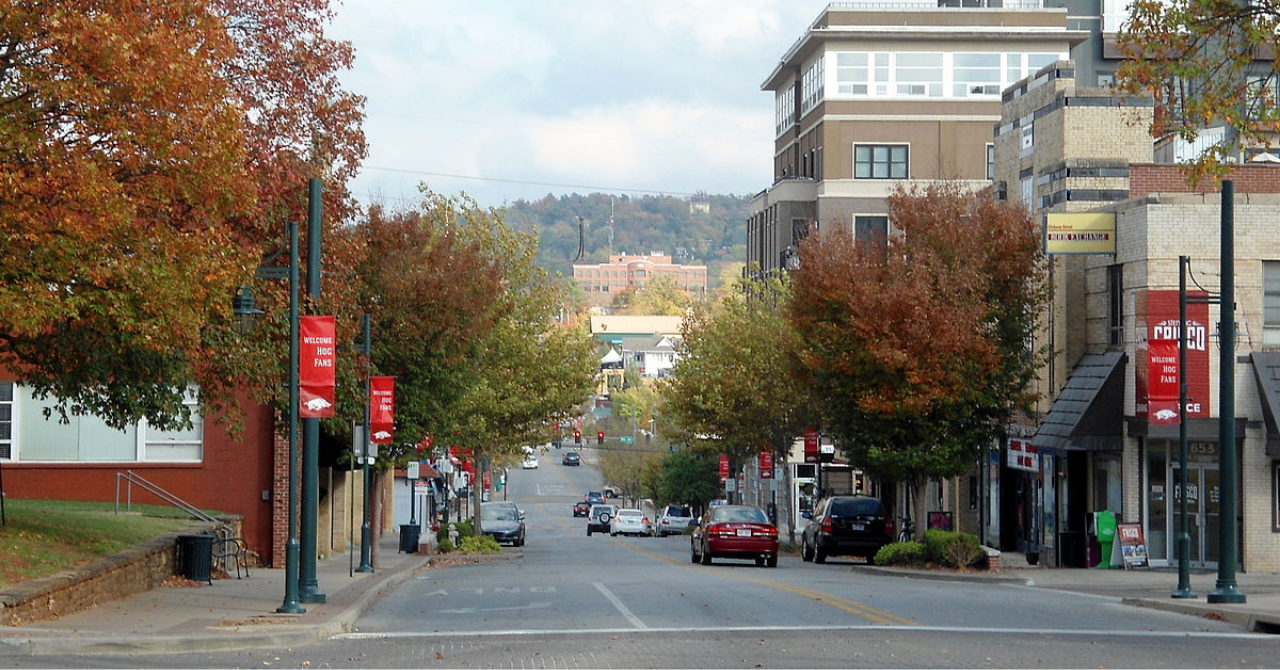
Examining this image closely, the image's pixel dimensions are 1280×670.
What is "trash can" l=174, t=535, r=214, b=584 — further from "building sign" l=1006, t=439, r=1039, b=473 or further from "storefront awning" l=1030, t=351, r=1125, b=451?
"building sign" l=1006, t=439, r=1039, b=473

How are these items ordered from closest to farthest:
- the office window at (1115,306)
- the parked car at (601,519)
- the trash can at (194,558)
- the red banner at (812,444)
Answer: the trash can at (194,558)
the office window at (1115,306)
the red banner at (812,444)
the parked car at (601,519)

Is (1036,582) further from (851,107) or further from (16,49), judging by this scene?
(851,107)

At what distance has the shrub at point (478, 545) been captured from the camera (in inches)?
1907

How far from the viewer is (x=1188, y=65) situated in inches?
731

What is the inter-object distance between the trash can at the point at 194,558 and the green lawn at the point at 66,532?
62cm

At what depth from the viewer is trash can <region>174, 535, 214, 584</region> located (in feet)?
85.1

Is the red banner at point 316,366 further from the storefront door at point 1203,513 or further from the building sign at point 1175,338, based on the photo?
the storefront door at point 1203,513

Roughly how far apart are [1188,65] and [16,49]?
14.3 m

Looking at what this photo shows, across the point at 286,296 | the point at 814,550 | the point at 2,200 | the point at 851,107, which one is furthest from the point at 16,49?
the point at 851,107

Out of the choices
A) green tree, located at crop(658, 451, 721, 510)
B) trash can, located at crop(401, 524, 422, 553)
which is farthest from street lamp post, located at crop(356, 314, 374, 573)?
green tree, located at crop(658, 451, 721, 510)

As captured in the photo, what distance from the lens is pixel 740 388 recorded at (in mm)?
55312

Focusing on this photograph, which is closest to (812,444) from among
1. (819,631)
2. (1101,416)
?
(1101,416)

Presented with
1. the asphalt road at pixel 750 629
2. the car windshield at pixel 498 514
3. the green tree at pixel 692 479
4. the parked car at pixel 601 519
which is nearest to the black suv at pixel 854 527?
the asphalt road at pixel 750 629

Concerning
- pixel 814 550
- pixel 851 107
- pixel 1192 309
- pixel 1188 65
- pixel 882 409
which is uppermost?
pixel 851 107
